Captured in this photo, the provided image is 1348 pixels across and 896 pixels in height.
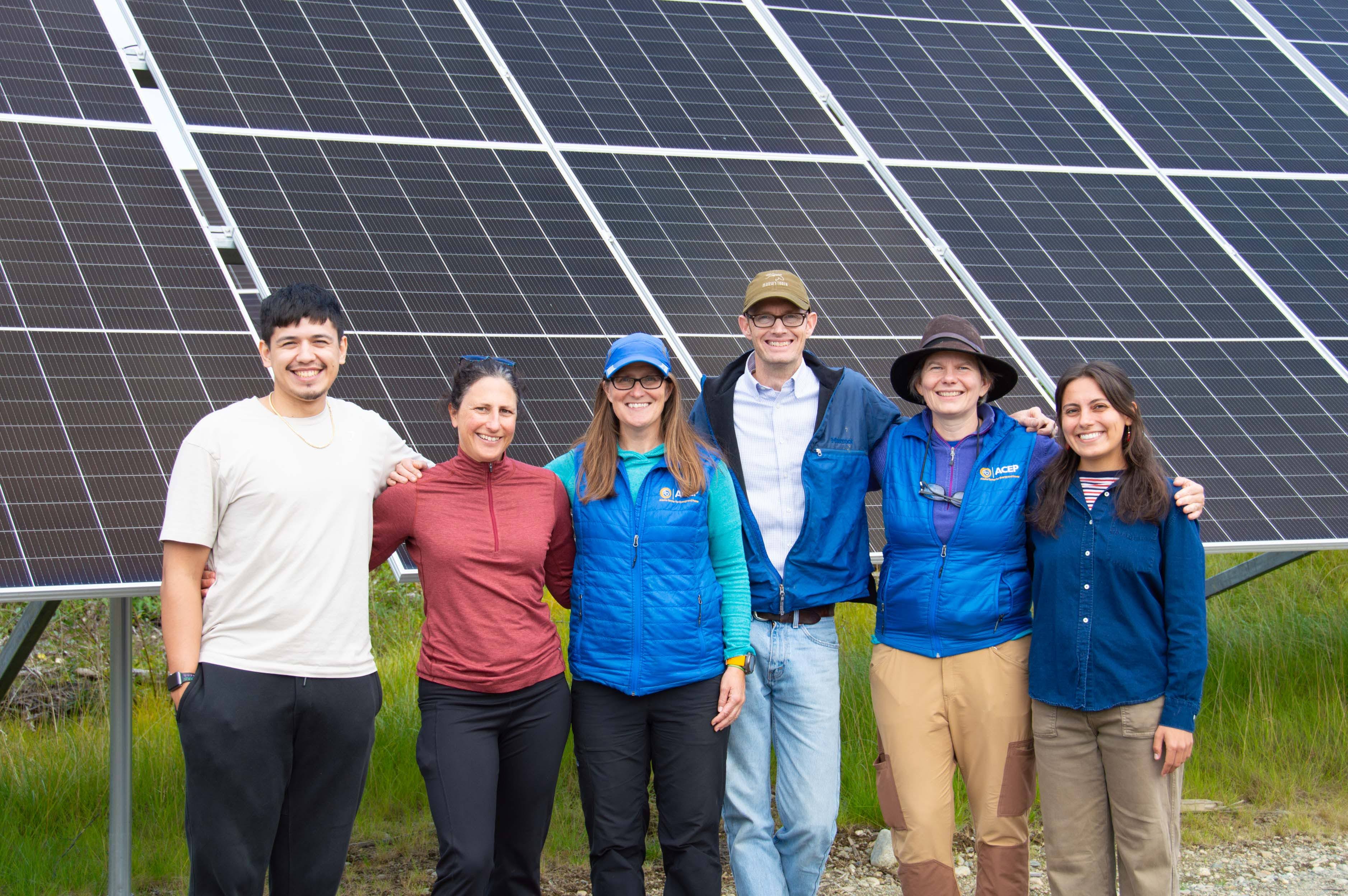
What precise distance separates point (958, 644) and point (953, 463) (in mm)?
729

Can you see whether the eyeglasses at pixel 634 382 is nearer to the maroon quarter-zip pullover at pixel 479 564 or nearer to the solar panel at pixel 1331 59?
the maroon quarter-zip pullover at pixel 479 564

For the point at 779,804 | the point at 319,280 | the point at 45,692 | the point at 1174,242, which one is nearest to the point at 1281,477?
the point at 1174,242

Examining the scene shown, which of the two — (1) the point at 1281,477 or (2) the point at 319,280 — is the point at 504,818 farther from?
(1) the point at 1281,477

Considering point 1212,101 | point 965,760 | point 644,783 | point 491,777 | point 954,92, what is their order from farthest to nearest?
point 1212,101, point 954,92, point 965,760, point 644,783, point 491,777

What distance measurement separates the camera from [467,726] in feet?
14.8

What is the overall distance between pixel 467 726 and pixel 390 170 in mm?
4061

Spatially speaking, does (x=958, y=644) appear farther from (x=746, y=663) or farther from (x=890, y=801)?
(x=746, y=663)

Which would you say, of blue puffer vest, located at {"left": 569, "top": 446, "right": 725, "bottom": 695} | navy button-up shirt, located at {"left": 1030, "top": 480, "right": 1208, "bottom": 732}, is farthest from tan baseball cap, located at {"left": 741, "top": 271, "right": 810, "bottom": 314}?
navy button-up shirt, located at {"left": 1030, "top": 480, "right": 1208, "bottom": 732}

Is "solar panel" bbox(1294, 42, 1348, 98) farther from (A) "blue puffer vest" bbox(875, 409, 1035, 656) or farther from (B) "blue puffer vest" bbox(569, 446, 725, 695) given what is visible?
(B) "blue puffer vest" bbox(569, 446, 725, 695)

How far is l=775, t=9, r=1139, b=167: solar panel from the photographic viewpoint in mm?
8961

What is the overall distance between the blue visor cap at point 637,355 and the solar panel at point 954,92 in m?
4.43

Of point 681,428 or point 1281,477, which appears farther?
point 1281,477

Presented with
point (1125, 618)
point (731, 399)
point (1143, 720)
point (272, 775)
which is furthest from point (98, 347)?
point (1143, 720)

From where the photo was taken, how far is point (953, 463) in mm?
5020
